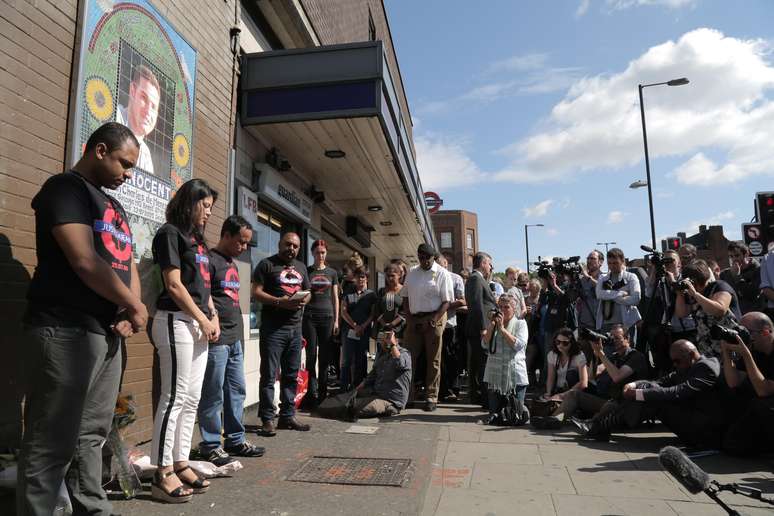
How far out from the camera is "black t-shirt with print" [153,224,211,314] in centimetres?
318

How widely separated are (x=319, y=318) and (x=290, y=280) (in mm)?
1127

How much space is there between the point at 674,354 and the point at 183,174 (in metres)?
4.87

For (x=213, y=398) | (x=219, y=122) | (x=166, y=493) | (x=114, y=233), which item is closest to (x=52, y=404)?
(x=114, y=233)

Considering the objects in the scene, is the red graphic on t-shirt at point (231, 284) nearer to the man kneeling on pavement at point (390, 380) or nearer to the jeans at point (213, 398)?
the jeans at point (213, 398)

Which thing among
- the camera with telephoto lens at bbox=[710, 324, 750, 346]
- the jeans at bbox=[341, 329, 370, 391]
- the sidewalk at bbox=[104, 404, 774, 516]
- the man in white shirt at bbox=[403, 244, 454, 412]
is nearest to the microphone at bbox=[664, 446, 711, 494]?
the sidewalk at bbox=[104, 404, 774, 516]

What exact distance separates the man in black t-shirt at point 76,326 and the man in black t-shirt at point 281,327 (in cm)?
221

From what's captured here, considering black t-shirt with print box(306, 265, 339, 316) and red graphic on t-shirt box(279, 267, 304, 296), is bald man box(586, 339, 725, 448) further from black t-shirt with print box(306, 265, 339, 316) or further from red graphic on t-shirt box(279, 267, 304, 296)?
red graphic on t-shirt box(279, 267, 304, 296)

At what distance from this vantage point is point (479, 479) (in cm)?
371

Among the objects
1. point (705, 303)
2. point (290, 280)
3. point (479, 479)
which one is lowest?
point (479, 479)

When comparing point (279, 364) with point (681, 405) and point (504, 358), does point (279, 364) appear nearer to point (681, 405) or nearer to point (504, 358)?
point (504, 358)

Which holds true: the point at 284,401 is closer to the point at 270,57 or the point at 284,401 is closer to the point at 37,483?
the point at 37,483

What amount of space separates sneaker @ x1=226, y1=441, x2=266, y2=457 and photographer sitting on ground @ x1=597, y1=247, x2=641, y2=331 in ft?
14.9

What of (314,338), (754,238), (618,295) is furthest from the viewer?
(754,238)

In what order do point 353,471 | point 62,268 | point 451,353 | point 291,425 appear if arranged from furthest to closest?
point 451,353, point 291,425, point 353,471, point 62,268
